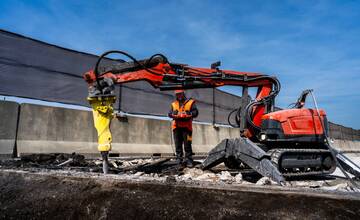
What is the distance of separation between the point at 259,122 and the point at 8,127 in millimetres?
5197

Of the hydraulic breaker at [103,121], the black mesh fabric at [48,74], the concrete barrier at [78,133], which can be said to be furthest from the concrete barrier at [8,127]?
the hydraulic breaker at [103,121]

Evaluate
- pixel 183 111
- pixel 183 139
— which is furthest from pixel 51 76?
pixel 183 139

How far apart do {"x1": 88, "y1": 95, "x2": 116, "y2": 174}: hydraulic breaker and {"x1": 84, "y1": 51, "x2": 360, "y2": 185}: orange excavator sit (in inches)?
8.0

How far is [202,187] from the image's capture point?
105 inches

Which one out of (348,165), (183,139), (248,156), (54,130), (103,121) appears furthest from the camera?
(54,130)

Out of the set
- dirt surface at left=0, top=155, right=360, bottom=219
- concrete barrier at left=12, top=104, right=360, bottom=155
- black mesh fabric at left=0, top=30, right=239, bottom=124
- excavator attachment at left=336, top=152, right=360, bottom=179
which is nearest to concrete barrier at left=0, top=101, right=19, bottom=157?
concrete barrier at left=12, top=104, right=360, bottom=155

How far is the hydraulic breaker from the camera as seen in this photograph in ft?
15.0

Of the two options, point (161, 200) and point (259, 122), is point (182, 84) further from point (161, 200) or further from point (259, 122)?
point (161, 200)

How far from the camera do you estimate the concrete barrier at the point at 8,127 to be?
264 inches

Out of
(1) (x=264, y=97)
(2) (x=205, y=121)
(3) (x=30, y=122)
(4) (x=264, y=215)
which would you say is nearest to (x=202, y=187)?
(4) (x=264, y=215)

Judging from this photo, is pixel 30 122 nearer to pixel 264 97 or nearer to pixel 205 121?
pixel 264 97

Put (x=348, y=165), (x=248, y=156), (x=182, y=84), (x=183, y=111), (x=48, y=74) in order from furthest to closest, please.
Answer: (x=48, y=74) → (x=183, y=111) → (x=348, y=165) → (x=182, y=84) → (x=248, y=156)

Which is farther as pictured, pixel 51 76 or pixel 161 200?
pixel 51 76

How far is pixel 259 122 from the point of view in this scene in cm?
647
